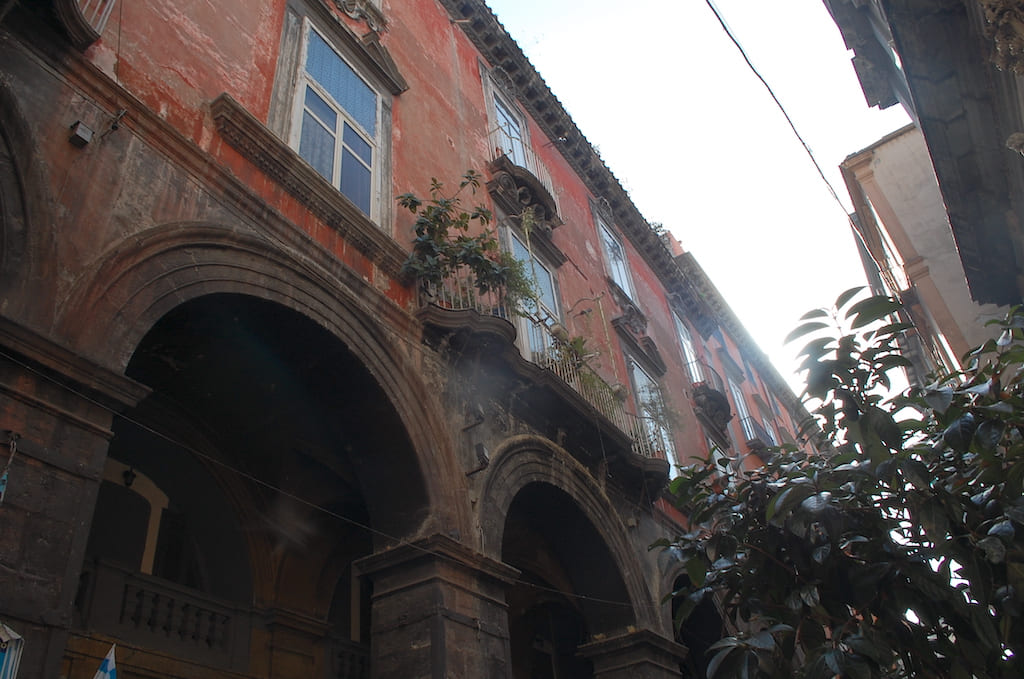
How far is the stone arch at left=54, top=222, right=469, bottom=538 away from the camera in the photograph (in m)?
4.34

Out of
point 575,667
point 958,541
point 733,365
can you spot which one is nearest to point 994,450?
point 958,541

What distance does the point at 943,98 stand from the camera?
6.89m

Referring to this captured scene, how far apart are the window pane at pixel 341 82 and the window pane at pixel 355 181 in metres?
0.69

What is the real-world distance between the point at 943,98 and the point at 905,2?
3.15ft

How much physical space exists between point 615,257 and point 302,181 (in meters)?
10.4

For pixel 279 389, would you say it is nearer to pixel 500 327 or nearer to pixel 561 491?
pixel 500 327

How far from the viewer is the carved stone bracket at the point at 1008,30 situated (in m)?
4.59

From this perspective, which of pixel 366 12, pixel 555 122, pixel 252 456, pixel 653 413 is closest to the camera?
pixel 252 456

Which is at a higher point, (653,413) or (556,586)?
(653,413)

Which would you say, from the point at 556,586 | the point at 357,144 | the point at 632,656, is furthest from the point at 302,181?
the point at 556,586

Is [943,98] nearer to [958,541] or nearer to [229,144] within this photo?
[958,541]

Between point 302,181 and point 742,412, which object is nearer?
point 302,181

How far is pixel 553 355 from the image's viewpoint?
34.4ft

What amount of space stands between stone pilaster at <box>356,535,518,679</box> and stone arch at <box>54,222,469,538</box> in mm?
290
